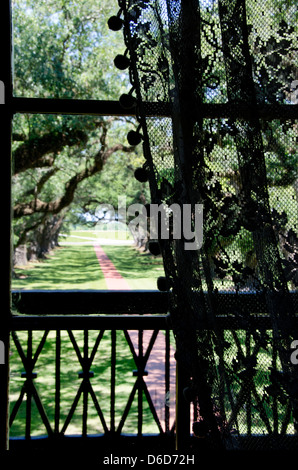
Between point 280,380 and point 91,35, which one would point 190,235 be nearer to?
point 280,380

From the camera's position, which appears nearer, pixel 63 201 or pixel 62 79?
pixel 62 79

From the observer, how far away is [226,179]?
0.80 metres

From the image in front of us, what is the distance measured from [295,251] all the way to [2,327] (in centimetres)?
109

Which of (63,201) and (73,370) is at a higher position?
(63,201)

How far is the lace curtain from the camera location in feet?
2.47

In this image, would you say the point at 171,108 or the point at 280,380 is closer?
the point at 280,380

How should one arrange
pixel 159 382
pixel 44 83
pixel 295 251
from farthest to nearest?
pixel 44 83
pixel 159 382
pixel 295 251

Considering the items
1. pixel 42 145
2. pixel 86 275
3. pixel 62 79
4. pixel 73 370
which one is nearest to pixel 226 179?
pixel 62 79

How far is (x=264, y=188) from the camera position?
2.50ft

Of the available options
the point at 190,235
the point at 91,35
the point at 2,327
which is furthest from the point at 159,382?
the point at 91,35

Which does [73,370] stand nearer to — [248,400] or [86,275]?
[248,400]

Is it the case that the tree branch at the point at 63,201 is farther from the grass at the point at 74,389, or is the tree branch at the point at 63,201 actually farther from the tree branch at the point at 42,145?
the grass at the point at 74,389

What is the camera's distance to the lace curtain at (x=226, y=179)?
0.75 metres

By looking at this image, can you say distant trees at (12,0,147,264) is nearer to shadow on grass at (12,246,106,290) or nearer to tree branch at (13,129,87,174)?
tree branch at (13,129,87,174)
